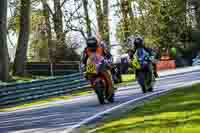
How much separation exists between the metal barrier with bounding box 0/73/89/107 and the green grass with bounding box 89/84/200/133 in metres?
11.3

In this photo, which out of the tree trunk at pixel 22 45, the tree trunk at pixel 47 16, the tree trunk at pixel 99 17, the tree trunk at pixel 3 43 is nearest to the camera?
the tree trunk at pixel 3 43

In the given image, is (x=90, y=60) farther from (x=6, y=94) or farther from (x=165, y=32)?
(x=165, y=32)

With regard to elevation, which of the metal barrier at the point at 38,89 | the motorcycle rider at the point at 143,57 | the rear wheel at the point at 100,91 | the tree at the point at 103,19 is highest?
the tree at the point at 103,19

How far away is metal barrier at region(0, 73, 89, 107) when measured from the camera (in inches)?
1010

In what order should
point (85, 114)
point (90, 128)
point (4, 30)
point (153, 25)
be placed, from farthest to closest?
point (153, 25), point (4, 30), point (85, 114), point (90, 128)

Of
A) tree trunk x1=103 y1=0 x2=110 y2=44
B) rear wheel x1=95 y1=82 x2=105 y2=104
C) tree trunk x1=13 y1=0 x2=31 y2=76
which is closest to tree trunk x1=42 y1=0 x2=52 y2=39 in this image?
tree trunk x1=103 y1=0 x2=110 y2=44

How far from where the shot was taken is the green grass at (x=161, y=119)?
33.5 feet

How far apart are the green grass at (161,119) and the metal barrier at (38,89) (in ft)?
37.2

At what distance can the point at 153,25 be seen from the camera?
5322 cm

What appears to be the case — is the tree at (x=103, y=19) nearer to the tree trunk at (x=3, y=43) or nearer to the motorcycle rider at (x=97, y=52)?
the tree trunk at (x=3, y=43)

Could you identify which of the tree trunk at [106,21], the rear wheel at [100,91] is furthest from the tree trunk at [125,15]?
the rear wheel at [100,91]

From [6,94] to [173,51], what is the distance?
29.5 m

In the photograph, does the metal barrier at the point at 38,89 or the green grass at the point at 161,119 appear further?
the metal barrier at the point at 38,89

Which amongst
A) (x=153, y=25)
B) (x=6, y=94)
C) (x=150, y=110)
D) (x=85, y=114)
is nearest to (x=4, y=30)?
(x=6, y=94)
